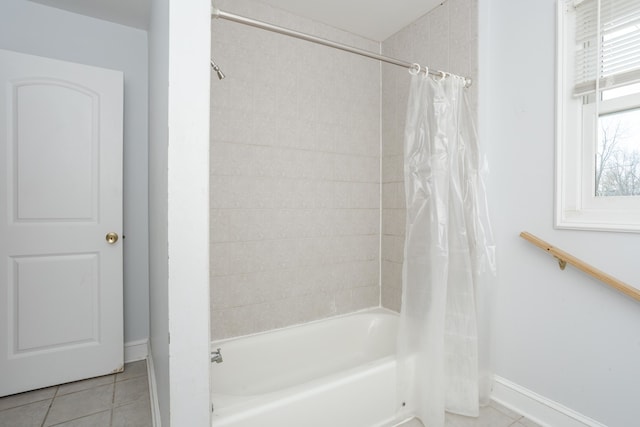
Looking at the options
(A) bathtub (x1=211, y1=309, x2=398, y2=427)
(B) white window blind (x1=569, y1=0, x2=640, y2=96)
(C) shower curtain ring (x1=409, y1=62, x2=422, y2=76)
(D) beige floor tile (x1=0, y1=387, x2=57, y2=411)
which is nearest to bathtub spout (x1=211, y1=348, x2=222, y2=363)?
(A) bathtub (x1=211, y1=309, x2=398, y2=427)

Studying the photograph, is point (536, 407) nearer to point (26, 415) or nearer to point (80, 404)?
point (80, 404)

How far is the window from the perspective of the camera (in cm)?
129

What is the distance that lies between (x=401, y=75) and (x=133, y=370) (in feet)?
8.92

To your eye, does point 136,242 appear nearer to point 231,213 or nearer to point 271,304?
point 231,213

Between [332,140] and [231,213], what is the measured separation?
0.87 m

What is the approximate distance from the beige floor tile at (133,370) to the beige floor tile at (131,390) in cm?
5

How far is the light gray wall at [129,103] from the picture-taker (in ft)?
6.48

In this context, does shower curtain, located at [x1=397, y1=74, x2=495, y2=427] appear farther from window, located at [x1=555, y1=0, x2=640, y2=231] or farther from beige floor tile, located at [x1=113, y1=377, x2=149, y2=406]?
beige floor tile, located at [x1=113, y1=377, x2=149, y2=406]

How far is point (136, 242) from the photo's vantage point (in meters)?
2.20

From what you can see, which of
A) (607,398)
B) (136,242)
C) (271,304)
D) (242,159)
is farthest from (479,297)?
(136,242)

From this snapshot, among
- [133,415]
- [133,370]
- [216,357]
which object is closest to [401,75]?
[216,357]

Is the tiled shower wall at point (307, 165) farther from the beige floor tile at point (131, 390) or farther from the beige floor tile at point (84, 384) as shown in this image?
the beige floor tile at point (84, 384)

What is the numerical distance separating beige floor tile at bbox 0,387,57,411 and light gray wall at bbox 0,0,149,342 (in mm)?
470

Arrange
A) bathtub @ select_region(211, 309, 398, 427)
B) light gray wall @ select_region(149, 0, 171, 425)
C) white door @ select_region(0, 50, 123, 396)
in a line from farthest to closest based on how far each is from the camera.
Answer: white door @ select_region(0, 50, 123, 396) → bathtub @ select_region(211, 309, 398, 427) → light gray wall @ select_region(149, 0, 171, 425)
